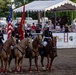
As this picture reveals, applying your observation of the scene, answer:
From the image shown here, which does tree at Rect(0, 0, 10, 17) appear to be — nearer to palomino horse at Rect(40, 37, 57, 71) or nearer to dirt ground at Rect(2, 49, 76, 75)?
dirt ground at Rect(2, 49, 76, 75)

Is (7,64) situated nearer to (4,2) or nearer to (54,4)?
(54,4)

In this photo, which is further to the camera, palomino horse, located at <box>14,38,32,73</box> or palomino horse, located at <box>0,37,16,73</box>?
palomino horse, located at <box>14,38,32,73</box>

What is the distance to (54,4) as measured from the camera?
113ft

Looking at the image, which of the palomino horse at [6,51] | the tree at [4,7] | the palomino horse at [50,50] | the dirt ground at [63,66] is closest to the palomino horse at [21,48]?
the palomino horse at [6,51]

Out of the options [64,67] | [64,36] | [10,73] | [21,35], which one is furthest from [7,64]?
[64,36]

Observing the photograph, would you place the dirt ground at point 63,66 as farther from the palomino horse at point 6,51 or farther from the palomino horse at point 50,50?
the palomino horse at point 6,51

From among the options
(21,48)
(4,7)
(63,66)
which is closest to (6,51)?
(21,48)

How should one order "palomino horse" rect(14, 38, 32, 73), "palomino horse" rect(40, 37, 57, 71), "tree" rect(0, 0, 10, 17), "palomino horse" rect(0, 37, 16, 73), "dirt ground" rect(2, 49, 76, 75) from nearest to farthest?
"palomino horse" rect(0, 37, 16, 73) < "palomino horse" rect(14, 38, 32, 73) < "dirt ground" rect(2, 49, 76, 75) < "palomino horse" rect(40, 37, 57, 71) < "tree" rect(0, 0, 10, 17)

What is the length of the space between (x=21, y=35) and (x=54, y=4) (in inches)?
575

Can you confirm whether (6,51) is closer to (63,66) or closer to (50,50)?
(50,50)

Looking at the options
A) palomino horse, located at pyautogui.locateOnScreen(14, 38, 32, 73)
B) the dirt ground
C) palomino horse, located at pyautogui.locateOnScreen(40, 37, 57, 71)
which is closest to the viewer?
palomino horse, located at pyautogui.locateOnScreen(14, 38, 32, 73)

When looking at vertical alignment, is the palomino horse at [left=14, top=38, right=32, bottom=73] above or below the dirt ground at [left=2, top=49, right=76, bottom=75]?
above

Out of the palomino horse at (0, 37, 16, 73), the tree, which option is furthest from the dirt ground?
the tree

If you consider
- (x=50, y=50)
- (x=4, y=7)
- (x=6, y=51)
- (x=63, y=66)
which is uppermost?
(x=6, y=51)
